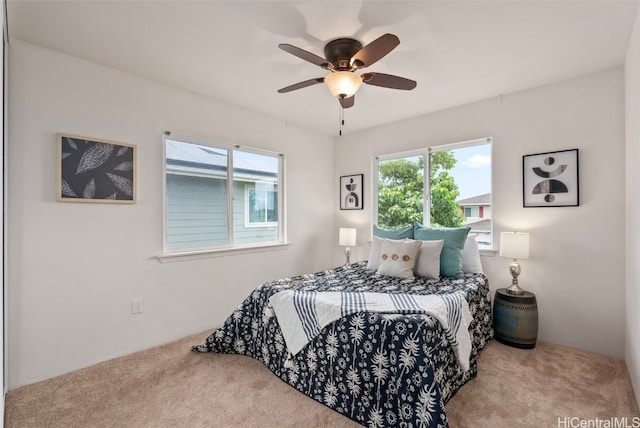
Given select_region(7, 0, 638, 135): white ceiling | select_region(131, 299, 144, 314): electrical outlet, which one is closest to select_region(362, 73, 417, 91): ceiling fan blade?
select_region(7, 0, 638, 135): white ceiling

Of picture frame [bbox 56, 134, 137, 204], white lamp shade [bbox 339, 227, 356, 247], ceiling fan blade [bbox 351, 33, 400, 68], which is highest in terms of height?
ceiling fan blade [bbox 351, 33, 400, 68]

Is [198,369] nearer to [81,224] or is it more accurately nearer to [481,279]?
[81,224]

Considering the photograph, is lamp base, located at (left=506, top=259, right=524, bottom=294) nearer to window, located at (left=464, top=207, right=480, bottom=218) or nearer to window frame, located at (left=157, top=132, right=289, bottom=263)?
window, located at (left=464, top=207, right=480, bottom=218)

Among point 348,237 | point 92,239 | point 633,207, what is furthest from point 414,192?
point 92,239

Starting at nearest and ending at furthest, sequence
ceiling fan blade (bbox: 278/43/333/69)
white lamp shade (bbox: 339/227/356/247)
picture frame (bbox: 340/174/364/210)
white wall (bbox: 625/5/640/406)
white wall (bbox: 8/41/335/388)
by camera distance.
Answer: ceiling fan blade (bbox: 278/43/333/69) → white wall (bbox: 625/5/640/406) → white wall (bbox: 8/41/335/388) → white lamp shade (bbox: 339/227/356/247) → picture frame (bbox: 340/174/364/210)

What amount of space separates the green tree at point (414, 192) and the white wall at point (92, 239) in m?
1.97

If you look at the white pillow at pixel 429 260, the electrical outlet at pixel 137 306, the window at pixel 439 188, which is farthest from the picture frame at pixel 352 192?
the electrical outlet at pixel 137 306

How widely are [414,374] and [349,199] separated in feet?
9.76

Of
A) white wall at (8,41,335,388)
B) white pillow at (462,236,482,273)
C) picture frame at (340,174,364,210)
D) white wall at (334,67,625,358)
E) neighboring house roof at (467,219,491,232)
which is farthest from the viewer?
picture frame at (340,174,364,210)

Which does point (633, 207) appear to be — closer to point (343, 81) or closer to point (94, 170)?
point (343, 81)

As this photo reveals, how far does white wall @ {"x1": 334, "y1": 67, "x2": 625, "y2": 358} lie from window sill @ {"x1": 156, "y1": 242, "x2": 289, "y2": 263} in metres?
2.35

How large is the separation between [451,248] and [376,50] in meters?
1.89

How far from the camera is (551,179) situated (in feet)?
9.22

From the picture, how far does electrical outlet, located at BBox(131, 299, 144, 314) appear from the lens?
8.73 feet
